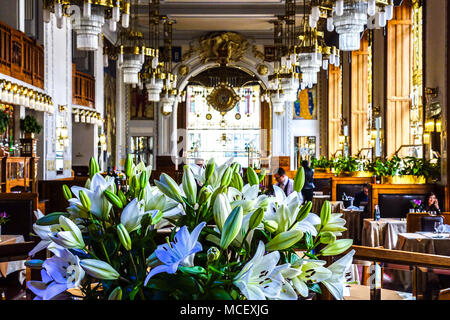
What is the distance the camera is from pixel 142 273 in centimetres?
108

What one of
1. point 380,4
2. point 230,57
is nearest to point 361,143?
point 230,57

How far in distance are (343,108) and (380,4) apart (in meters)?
17.4

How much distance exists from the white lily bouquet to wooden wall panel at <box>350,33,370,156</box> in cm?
2110

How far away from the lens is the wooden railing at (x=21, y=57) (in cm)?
1334

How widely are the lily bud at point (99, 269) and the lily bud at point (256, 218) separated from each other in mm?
253

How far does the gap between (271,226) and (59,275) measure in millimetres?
403

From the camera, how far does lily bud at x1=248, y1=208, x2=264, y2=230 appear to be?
1.03 m

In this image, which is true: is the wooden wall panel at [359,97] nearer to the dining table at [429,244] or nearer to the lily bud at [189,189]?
the dining table at [429,244]

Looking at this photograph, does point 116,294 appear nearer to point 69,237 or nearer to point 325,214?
point 69,237

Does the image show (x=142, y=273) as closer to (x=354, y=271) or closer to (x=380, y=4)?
(x=354, y=271)

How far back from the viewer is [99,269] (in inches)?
39.6

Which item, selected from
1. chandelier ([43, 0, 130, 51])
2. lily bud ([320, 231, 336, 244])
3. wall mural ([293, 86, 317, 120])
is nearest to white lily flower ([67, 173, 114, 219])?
lily bud ([320, 231, 336, 244])

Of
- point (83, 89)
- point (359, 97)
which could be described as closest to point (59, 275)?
point (83, 89)

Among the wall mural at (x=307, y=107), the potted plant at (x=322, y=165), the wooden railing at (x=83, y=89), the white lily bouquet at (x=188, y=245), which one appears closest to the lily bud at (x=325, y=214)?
the white lily bouquet at (x=188, y=245)
